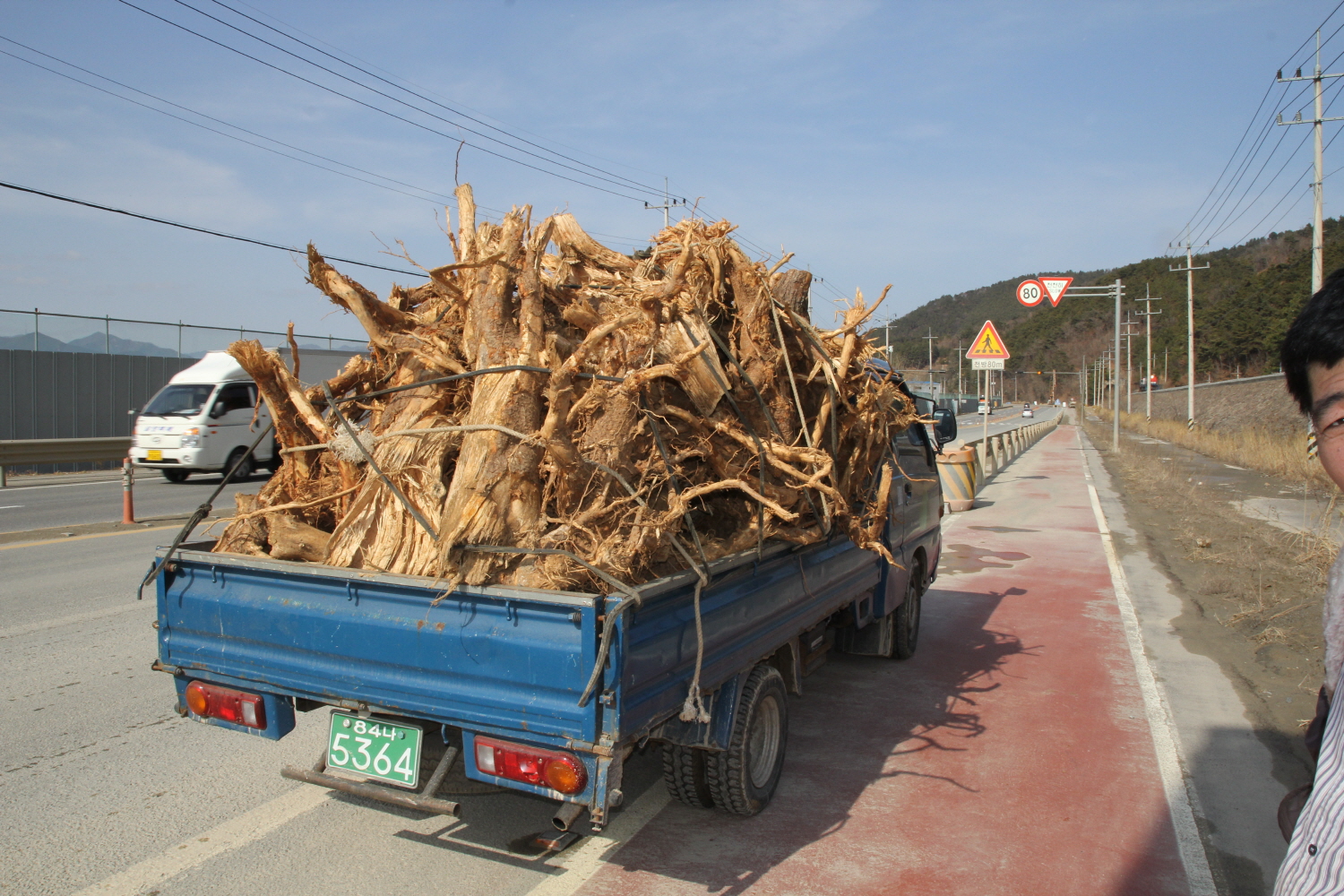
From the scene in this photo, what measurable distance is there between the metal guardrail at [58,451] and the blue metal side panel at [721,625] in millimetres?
18326

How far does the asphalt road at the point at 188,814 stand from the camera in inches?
131

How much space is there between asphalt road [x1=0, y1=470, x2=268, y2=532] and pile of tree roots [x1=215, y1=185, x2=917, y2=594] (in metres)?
6.37

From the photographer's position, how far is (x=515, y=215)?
3.98 meters

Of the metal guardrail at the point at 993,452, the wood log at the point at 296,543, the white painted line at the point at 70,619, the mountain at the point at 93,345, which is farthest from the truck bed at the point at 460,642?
the mountain at the point at 93,345

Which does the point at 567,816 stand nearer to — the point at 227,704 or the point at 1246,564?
the point at 227,704

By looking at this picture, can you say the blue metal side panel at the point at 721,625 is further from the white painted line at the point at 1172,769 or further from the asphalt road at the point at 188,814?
the white painted line at the point at 1172,769

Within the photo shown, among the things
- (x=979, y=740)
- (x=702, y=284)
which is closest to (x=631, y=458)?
(x=702, y=284)

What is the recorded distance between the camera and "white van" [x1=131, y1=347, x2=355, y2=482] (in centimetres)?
1720

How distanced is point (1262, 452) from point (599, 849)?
25.5 metres

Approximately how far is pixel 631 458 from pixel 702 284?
1220 millimetres

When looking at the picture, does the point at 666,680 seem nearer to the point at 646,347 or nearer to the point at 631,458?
the point at 631,458

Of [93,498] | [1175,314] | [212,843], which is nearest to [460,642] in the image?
[212,843]

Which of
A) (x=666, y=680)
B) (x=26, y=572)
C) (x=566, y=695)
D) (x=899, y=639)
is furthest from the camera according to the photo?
(x=26, y=572)

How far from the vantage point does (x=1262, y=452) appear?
925 inches
